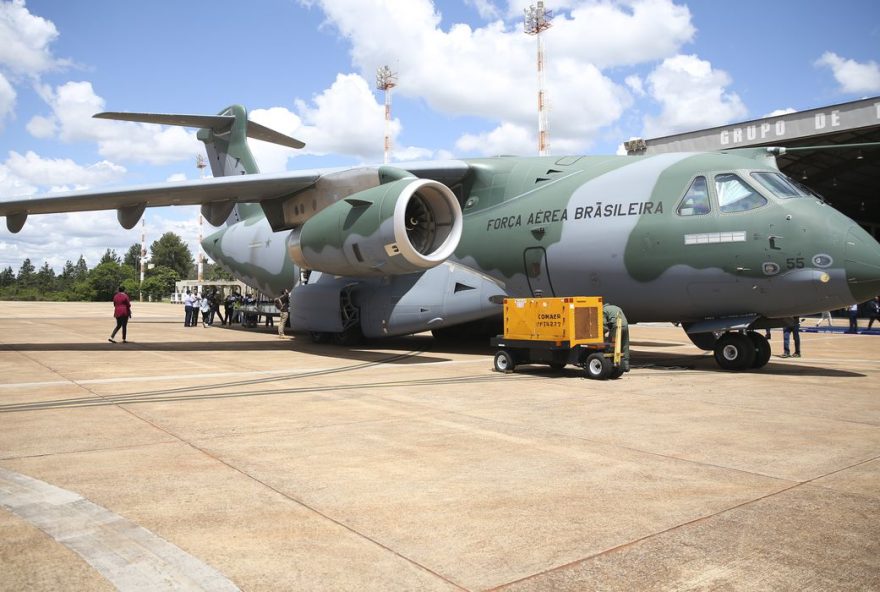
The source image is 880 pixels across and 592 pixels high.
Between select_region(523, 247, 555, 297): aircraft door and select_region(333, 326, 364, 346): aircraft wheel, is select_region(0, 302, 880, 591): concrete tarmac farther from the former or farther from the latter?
select_region(333, 326, 364, 346): aircraft wheel

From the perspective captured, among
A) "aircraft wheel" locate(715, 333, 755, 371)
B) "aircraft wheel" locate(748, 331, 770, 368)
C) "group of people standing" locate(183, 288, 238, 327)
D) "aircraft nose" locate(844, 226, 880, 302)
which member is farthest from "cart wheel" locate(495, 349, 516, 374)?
"group of people standing" locate(183, 288, 238, 327)

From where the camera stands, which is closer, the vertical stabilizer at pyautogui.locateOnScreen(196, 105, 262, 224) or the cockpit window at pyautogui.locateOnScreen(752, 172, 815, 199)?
the cockpit window at pyautogui.locateOnScreen(752, 172, 815, 199)

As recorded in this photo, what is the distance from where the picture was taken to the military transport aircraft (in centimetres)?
973

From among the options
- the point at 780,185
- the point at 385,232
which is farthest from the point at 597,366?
A: the point at 385,232

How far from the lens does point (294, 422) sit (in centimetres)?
627

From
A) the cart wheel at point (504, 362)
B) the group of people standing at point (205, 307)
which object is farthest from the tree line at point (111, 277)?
the cart wheel at point (504, 362)

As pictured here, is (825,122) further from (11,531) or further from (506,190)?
(11,531)

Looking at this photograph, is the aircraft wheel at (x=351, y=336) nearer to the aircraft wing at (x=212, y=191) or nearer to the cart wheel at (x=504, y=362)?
the aircraft wing at (x=212, y=191)

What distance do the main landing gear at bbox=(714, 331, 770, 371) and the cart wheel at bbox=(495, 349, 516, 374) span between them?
3.43m

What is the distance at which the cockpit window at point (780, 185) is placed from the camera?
9977 mm

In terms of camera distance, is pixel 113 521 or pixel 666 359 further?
pixel 666 359

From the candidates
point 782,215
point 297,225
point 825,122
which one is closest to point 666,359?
point 782,215

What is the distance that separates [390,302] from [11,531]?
409 inches

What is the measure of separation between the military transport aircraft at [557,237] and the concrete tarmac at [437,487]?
78.0 inches
